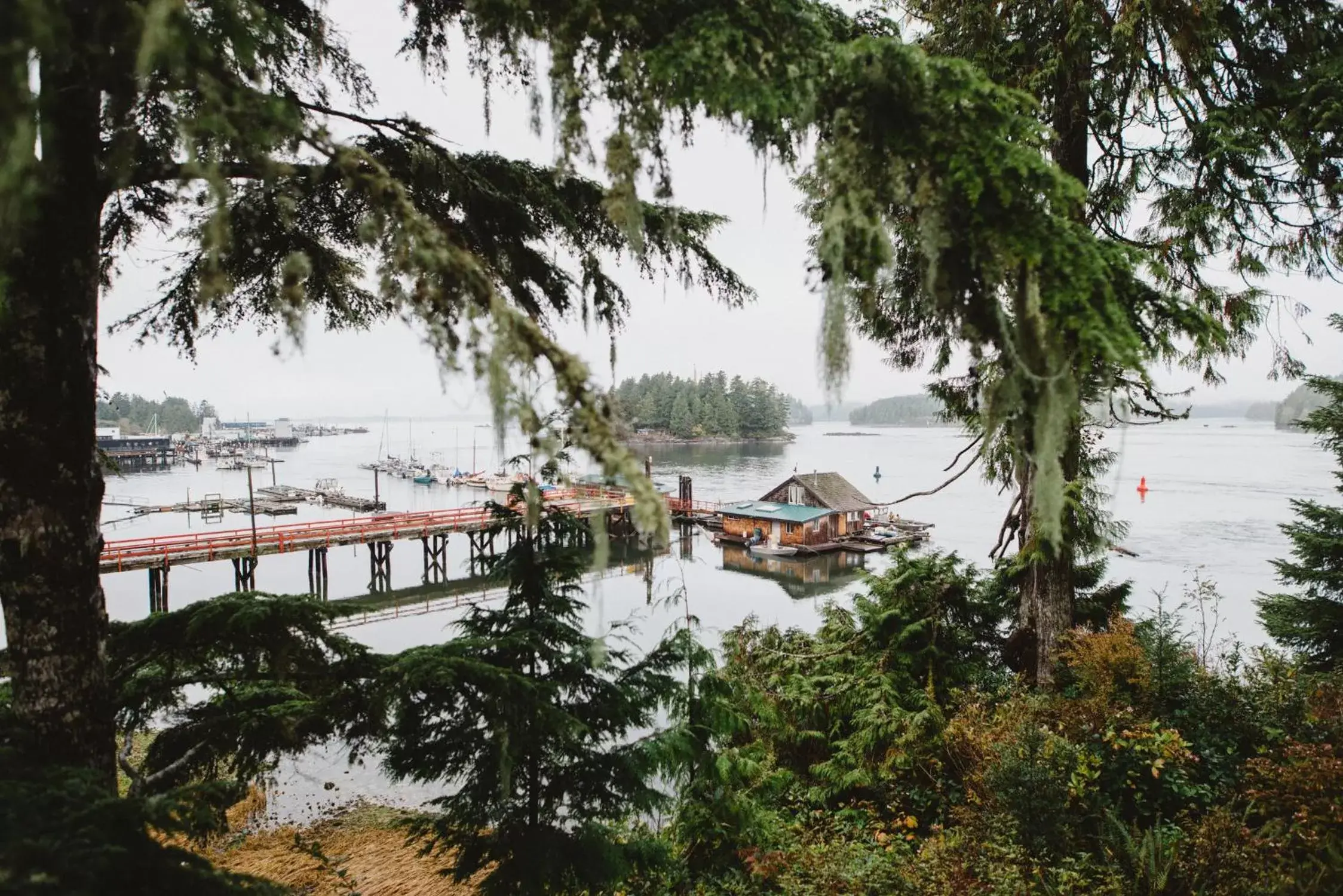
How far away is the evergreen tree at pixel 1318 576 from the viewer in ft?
24.5

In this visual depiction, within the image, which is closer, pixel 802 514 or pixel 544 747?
pixel 544 747

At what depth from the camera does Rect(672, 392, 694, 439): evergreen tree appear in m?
70.1

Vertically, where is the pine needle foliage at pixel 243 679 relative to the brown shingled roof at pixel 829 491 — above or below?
above

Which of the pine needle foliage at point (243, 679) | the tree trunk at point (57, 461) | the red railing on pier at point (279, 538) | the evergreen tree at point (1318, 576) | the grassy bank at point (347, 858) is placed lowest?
the grassy bank at point (347, 858)

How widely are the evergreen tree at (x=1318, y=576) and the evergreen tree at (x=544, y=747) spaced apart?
8.04 m

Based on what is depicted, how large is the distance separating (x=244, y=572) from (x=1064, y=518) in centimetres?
2290

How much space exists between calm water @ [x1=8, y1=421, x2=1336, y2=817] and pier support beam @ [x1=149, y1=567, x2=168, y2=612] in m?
0.71

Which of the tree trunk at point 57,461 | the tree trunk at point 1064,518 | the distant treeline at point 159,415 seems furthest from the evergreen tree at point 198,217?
the distant treeline at point 159,415

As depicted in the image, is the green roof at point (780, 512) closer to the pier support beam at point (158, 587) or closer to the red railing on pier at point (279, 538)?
the red railing on pier at point (279, 538)

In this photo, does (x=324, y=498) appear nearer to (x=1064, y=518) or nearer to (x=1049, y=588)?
(x=1049, y=588)

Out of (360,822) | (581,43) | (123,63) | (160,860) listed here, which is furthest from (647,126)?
(360,822)

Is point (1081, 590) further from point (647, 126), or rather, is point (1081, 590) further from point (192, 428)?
point (192, 428)

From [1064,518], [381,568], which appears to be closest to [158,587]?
[381,568]

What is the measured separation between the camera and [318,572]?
23047 millimetres
